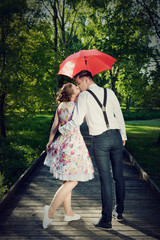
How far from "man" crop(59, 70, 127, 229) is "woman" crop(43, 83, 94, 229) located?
0.21 m

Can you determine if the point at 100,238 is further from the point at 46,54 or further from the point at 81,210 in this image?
the point at 46,54

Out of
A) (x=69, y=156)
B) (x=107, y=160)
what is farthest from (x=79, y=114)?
(x=107, y=160)

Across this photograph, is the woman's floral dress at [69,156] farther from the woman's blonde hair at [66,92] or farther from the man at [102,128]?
the man at [102,128]

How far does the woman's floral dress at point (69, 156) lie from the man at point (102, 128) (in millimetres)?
212

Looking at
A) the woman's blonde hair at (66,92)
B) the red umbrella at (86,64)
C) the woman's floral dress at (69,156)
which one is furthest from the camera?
the red umbrella at (86,64)

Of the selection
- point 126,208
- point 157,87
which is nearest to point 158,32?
point 157,87

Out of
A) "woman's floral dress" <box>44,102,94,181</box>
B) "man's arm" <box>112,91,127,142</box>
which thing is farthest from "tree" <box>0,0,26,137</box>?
"man's arm" <box>112,91,127,142</box>

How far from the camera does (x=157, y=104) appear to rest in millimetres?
12711

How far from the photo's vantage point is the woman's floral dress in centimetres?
357

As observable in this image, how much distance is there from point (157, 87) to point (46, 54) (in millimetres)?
7803

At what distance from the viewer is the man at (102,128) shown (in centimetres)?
340

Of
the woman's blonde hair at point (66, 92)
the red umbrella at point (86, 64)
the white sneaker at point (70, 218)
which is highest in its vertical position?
the red umbrella at point (86, 64)

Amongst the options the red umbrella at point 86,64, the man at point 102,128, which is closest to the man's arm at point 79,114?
the man at point 102,128

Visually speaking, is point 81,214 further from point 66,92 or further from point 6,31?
point 6,31
